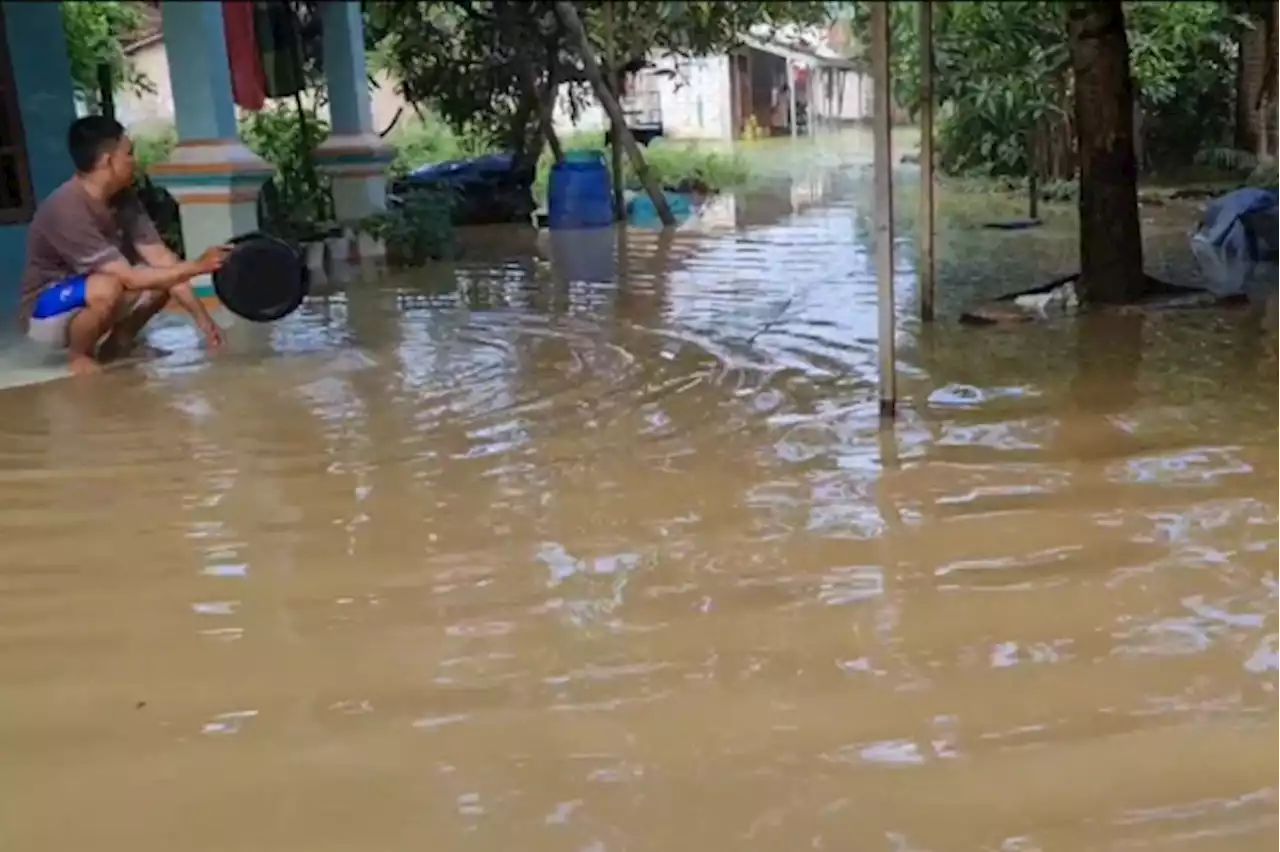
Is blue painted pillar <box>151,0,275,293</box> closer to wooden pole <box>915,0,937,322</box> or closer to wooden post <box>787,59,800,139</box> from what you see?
wooden pole <box>915,0,937,322</box>

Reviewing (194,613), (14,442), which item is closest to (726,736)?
(194,613)

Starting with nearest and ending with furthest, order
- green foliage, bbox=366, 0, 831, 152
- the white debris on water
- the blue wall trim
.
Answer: the white debris on water, the blue wall trim, green foliage, bbox=366, 0, 831, 152

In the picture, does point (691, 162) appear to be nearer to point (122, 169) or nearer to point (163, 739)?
point (122, 169)

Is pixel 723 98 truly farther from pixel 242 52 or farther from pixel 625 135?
pixel 242 52

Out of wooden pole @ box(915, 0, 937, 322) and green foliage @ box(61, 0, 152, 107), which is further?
wooden pole @ box(915, 0, 937, 322)

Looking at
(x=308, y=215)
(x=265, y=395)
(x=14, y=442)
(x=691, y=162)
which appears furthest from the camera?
(x=691, y=162)

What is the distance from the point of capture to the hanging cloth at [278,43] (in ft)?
7.48

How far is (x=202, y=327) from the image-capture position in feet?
19.2

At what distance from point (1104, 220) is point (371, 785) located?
15.9 feet

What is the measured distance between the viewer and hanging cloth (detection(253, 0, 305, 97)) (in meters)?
2.28

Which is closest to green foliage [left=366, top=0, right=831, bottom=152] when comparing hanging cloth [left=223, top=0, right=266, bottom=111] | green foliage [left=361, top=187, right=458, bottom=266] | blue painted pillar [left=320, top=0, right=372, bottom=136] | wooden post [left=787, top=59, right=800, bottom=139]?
green foliage [left=361, top=187, right=458, bottom=266]

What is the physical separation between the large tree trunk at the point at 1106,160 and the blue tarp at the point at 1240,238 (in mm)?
1167

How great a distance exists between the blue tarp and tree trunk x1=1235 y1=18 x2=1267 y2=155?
4.00 metres

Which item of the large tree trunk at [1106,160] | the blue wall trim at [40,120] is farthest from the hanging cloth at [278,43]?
the blue wall trim at [40,120]
